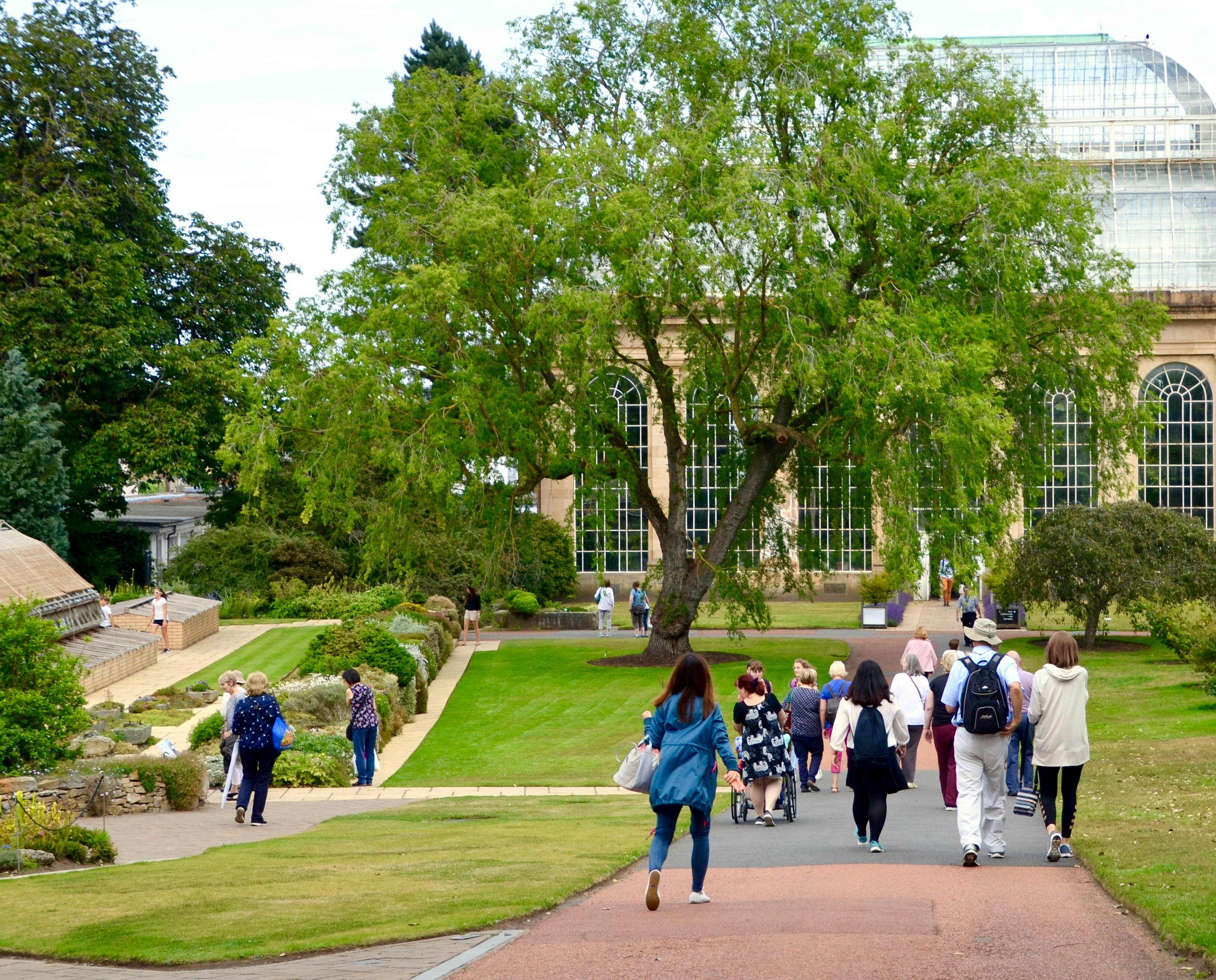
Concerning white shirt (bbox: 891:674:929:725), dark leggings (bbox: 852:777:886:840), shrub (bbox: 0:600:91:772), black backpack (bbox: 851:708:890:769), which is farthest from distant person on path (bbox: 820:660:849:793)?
shrub (bbox: 0:600:91:772)

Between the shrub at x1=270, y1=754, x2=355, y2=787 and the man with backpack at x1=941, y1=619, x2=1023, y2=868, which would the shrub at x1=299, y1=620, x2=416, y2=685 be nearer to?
the shrub at x1=270, y1=754, x2=355, y2=787

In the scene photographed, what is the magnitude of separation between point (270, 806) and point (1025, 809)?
895 centimetres

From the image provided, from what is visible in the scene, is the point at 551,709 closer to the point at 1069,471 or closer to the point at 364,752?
the point at 364,752

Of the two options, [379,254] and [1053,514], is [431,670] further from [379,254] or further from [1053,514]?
[1053,514]

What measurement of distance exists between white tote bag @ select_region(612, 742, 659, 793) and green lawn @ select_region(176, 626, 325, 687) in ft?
61.6

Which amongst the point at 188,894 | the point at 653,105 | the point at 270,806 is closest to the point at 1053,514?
the point at 653,105

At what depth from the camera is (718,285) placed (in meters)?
26.9

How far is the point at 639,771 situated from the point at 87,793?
350 inches

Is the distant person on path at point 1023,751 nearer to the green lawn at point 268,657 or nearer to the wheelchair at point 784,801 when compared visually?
the wheelchair at point 784,801

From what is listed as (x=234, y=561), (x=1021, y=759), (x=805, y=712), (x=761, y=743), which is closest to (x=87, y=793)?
(x=761, y=743)

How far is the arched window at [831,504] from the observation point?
30.7 m

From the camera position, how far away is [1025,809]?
11.4 m

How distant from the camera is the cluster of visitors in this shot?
28.8ft

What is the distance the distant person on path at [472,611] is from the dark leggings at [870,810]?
2438 centimetres
